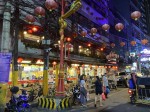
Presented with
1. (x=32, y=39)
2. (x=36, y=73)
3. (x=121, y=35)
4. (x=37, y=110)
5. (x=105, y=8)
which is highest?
(x=105, y=8)

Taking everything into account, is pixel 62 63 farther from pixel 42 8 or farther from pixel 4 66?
pixel 42 8

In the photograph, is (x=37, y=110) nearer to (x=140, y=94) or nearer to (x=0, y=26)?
(x=140, y=94)

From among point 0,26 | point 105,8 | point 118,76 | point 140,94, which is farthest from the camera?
point 105,8

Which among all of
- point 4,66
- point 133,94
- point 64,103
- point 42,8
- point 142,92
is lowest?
point 64,103

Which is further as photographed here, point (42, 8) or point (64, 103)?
point (42, 8)

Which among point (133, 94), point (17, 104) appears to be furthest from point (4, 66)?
point (133, 94)

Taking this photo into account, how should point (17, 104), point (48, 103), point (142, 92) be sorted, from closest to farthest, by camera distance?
point (17, 104), point (48, 103), point (142, 92)

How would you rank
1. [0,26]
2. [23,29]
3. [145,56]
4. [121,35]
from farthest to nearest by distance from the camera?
[121,35], [23,29], [0,26], [145,56]

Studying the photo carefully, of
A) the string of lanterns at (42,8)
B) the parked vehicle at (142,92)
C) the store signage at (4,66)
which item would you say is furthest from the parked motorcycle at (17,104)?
the parked vehicle at (142,92)

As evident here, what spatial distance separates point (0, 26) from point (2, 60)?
30.1ft

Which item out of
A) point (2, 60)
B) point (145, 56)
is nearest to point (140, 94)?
point (145, 56)

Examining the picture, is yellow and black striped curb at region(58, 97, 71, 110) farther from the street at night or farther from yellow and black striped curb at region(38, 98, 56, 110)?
yellow and black striped curb at region(38, 98, 56, 110)

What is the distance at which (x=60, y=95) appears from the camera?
37.9 feet

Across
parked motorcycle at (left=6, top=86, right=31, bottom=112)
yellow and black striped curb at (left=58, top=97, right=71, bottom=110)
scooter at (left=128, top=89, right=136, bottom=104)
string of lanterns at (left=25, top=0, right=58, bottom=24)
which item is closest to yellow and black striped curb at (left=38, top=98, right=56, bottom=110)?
yellow and black striped curb at (left=58, top=97, right=71, bottom=110)
